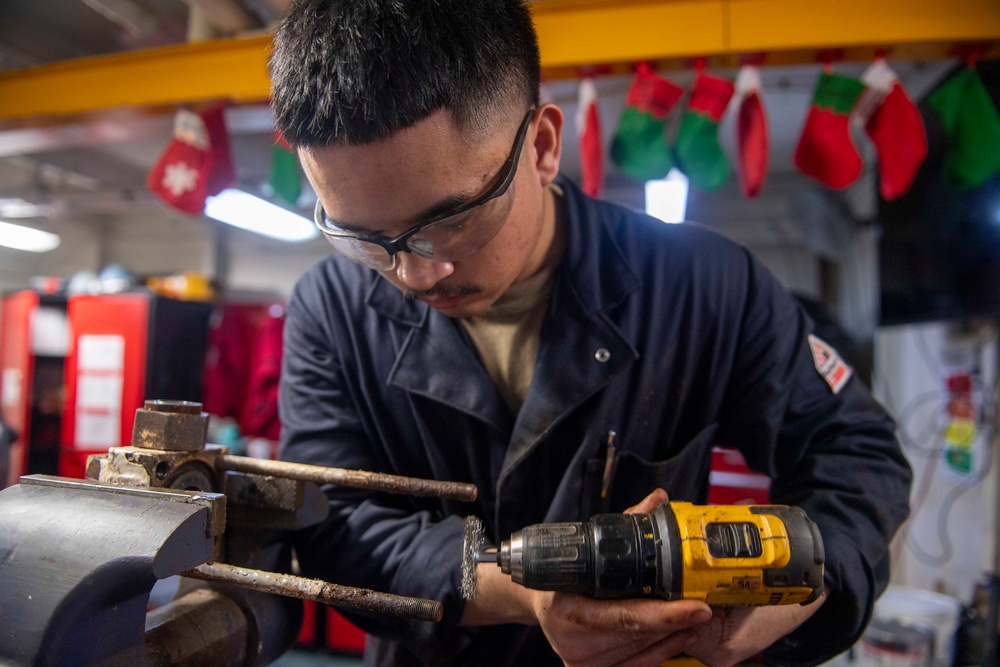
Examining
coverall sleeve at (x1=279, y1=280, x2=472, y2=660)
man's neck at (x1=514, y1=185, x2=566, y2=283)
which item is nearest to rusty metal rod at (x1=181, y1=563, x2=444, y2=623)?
coverall sleeve at (x1=279, y1=280, x2=472, y2=660)

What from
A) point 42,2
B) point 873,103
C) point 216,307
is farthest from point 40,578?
point 216,307

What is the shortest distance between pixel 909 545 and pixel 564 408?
3.90 meters

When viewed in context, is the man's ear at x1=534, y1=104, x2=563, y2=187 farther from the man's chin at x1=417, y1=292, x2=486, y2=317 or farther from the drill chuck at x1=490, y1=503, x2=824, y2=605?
the drill chuck at x1=490, y1=503, x2=824, y2=605

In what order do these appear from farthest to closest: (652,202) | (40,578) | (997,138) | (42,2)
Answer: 1. (652,202)
2. (42,2)
3. (997,138)
4. (40,578)

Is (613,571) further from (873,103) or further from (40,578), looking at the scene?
(873,103)

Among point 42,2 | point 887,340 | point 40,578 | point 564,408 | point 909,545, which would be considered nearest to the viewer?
point 40,578

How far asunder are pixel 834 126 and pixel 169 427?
2.55 m

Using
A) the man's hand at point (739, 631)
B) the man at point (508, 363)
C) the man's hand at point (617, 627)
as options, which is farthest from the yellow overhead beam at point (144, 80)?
the man's hand at point (739, 631)

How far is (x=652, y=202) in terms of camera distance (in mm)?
4574

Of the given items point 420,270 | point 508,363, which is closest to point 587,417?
point 508,363

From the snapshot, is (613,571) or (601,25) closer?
(613,571)

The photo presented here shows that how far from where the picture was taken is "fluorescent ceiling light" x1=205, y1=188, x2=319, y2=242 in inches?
194

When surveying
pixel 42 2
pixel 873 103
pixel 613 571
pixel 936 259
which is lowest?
pixel 613 571

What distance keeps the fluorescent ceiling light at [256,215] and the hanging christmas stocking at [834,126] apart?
12.9 feet
